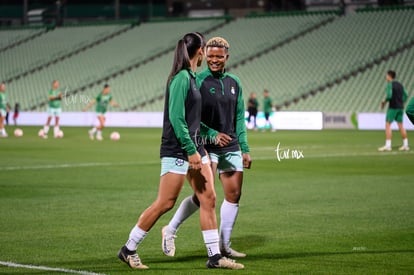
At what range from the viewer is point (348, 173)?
19453mm

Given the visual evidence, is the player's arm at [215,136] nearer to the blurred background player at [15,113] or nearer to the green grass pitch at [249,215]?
the green grass pitch at [249,215]

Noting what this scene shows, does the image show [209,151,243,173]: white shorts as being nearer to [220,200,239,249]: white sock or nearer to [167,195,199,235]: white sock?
[220,200,239,249]: white sock

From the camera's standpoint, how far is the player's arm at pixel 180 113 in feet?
27.0

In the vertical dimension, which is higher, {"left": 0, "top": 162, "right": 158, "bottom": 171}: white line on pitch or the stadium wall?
{"left": 0, "top": 162, "right": 158, "bottom": 171}: white line on pitch

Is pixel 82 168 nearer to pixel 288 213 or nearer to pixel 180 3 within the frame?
pixel 288 213

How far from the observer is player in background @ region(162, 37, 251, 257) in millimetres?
9133

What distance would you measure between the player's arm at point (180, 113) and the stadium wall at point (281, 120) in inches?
1264

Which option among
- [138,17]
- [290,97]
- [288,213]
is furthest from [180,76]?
[138,17]

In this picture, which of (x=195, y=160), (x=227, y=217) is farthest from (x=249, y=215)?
(x=195, y=160)

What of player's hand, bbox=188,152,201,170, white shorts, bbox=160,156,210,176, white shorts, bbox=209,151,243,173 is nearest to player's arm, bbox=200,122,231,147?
white shorts, bbox=209,151,243,173

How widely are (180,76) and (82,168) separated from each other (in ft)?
41.9

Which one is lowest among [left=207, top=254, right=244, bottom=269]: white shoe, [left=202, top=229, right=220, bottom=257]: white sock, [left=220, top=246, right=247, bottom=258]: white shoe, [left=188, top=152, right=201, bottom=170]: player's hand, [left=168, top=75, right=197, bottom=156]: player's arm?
[left=220, top=246, right=247, bottom=258]: white shoe

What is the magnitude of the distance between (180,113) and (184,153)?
446 millimetres

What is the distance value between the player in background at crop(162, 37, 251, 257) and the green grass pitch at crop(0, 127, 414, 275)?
445mm
